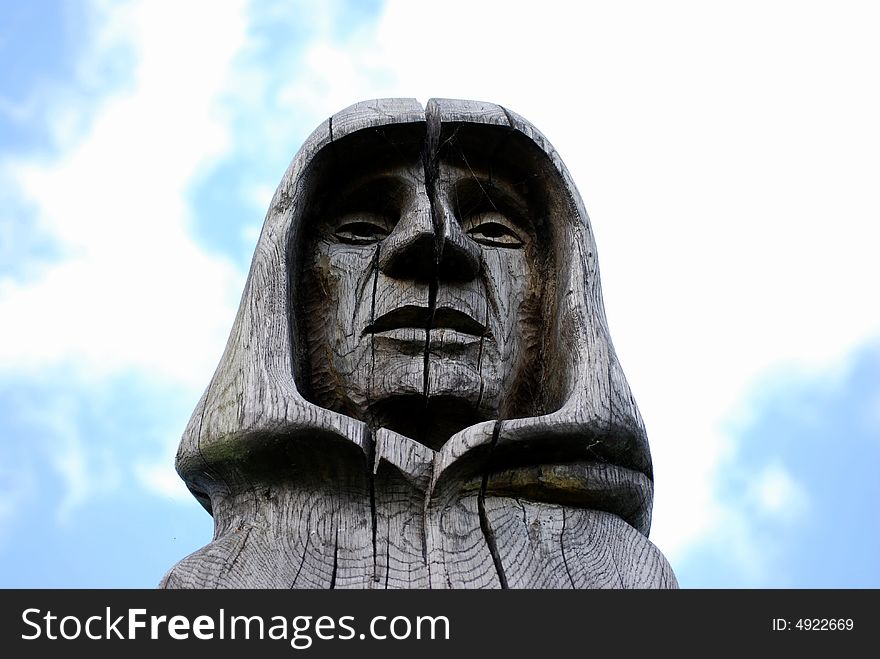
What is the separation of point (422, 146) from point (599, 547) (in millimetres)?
1913

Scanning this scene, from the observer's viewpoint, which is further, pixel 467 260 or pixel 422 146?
pixel 422 146

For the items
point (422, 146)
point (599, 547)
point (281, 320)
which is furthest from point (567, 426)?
point (422, 146)

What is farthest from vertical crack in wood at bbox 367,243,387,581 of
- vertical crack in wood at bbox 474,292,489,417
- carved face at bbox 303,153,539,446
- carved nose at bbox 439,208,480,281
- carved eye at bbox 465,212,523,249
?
carved eye at bbox 465,212,523,249

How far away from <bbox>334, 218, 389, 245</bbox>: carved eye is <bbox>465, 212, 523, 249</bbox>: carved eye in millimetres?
355

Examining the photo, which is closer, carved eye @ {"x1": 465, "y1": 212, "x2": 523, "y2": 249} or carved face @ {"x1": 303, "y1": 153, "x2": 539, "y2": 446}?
carved face @ {"x1": 303, "y1": 153, "x2": 539, "y2": 446}

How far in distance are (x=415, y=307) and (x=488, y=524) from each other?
0.97 m

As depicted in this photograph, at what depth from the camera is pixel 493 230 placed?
18.0 ft

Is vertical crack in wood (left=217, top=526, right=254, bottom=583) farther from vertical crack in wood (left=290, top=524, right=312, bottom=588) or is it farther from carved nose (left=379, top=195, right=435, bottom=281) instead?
carved nose (left=379, top=195, right=435, bottom=281)

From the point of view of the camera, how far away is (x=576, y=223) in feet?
17.4

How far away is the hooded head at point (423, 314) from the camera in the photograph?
4.48m

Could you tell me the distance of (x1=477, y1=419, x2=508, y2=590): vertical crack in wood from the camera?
415 centimetres

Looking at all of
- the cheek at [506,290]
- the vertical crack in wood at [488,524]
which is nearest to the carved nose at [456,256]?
the cheek at [506,290]

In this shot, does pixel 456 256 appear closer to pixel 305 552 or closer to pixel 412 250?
pixel 412 250
